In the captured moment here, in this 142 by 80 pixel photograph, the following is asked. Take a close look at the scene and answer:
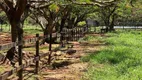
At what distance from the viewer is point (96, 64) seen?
12.9 m

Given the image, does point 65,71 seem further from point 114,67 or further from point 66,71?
point 114,67

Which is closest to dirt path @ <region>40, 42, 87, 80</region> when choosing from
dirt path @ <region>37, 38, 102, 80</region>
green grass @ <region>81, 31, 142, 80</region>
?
dirt path @ <region>37, 38, 102, 80</region>

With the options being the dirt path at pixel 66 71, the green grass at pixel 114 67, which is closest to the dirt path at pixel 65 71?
the dirt path at pixel 66 71

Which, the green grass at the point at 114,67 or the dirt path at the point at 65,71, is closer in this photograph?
the green grass at the point at 114,67

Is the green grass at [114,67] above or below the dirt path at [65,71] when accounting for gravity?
above

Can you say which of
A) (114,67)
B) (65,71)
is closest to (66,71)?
(65,71)

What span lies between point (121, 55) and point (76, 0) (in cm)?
376

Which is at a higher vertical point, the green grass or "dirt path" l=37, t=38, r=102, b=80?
the green grass

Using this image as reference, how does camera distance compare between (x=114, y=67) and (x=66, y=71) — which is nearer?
(x=66, y=71)

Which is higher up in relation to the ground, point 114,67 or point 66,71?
point 114,67

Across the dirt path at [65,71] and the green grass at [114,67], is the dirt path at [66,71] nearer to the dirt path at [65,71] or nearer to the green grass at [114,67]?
the dirt path at [65,71]

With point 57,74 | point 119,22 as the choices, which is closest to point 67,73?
point 57,74

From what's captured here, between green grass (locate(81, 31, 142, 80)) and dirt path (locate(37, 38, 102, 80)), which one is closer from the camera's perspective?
green grass (locate(81, 31, 142, 80))

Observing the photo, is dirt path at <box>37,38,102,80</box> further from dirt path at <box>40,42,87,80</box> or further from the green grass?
the green grass
